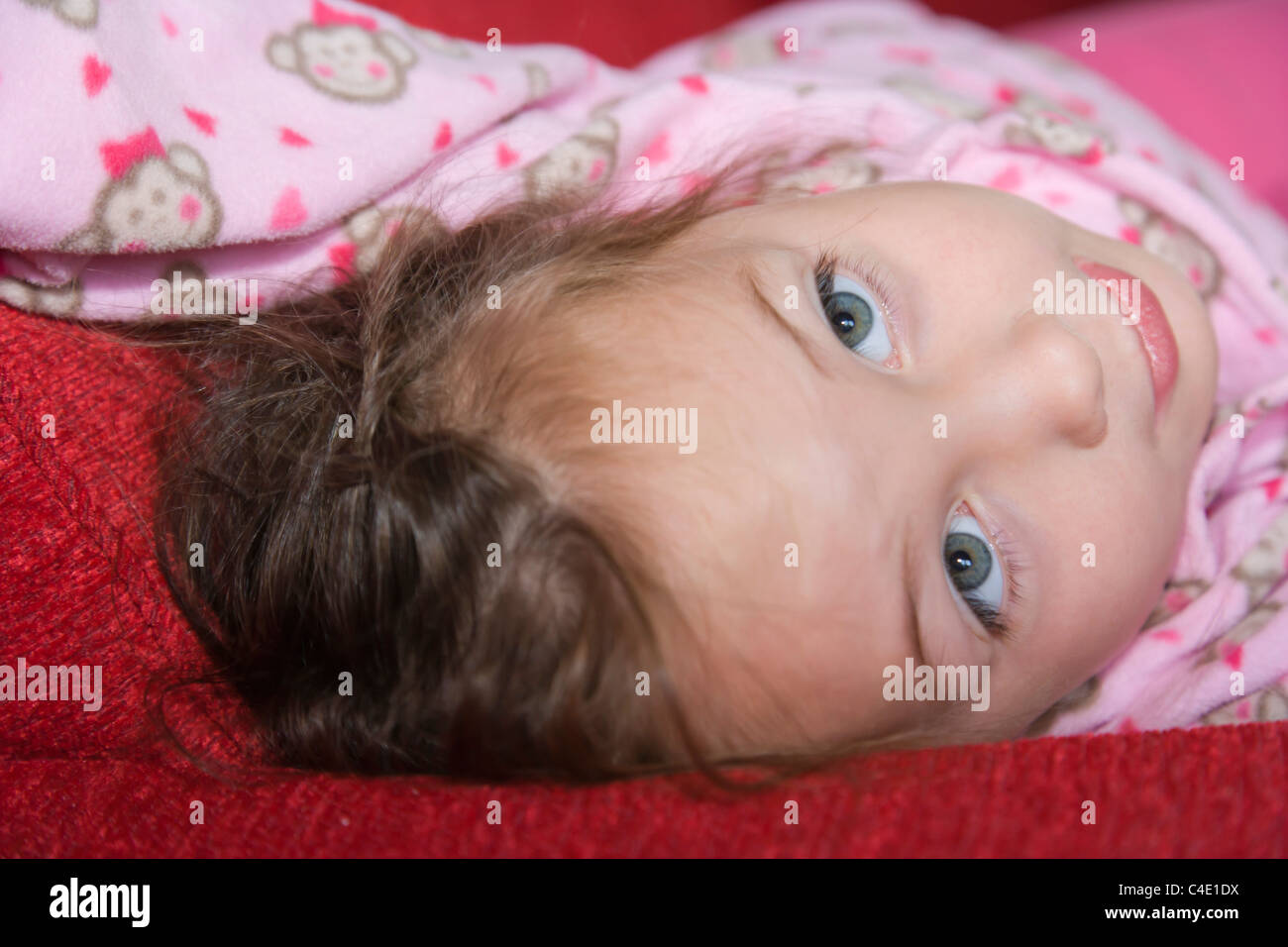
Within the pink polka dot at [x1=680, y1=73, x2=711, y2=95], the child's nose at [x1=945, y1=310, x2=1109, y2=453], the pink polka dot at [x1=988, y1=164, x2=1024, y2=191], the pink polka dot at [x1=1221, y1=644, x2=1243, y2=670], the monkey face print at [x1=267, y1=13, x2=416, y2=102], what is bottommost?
the pink polka dot at [x1=1221, y1=644, x2=1243, y2=670]

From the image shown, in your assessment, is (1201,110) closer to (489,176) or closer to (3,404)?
(489,176)

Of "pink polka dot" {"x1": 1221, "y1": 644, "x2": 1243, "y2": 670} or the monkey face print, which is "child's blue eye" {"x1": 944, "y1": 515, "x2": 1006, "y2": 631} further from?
the monkey face print

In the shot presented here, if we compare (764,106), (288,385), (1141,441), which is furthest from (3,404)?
(1141,441)

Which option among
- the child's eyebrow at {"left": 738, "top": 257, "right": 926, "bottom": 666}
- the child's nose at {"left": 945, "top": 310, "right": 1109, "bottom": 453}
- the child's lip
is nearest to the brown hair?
the child's eyebrow at {"left": 738, "top": 257, "right": 926, "bottom": 666}

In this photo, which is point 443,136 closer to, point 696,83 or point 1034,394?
point 696,83

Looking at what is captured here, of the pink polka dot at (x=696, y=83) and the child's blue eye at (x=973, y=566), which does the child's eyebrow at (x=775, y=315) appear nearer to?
the child's blue eye at (x=973, y=566)

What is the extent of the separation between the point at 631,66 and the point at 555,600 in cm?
93

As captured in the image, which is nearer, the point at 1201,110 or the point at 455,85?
the point at 455,85

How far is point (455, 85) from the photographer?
95 cm

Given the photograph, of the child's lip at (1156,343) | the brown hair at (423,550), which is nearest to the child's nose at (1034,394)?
the child's lip at (1156,343)

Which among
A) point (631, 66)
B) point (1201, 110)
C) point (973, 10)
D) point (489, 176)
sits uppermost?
point (973, 10)

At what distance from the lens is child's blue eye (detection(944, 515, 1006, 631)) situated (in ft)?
2.54

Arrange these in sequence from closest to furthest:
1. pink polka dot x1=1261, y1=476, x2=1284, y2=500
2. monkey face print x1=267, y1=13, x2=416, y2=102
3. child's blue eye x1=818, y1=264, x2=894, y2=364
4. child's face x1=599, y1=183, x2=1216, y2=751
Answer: child's face x1=599, y1=183, x2=1216, y2=751 < child's blue eye x1=818, y1=264, x2=894, y2=364 < monkey face print x1=267, y1=13, x2=416, y2=102 < pink polka dot x1=1261, y1=476, x2=1284, y2=500

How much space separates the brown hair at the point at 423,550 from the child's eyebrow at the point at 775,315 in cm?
9
